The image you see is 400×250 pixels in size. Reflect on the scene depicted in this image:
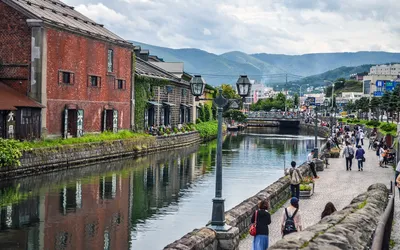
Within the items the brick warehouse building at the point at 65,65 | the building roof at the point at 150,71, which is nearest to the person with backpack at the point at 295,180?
the brick warehouse building at the point at 65,65

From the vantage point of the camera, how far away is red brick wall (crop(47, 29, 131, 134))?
45.4m

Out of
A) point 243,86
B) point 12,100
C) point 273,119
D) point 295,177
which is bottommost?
point 295,177

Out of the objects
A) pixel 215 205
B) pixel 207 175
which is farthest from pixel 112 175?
pixel 215 205

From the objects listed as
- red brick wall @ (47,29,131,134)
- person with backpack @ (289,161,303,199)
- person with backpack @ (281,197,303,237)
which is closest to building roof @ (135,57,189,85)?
red brick wall @ (47,29,131,134)

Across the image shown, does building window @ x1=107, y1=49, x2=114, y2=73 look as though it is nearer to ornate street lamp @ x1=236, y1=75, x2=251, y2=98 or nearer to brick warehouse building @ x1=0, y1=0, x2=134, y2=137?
brick warehouse building @ x1=0, y1=0, x2=134, y2=137

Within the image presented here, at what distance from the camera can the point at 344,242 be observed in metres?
9.17

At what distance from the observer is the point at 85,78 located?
5069cm

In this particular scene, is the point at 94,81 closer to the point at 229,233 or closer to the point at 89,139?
the point at 89,139

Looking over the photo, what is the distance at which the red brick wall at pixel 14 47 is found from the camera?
1715 inches

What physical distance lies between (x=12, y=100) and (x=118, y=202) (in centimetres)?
1424

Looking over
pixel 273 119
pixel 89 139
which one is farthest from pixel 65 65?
pixel 273 119

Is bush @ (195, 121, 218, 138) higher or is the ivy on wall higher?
the ivy on wall

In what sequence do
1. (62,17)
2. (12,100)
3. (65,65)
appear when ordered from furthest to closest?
(62,17), (65,65), (12,100)

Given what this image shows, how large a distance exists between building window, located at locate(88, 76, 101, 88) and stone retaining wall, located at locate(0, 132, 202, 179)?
532 centimetres
